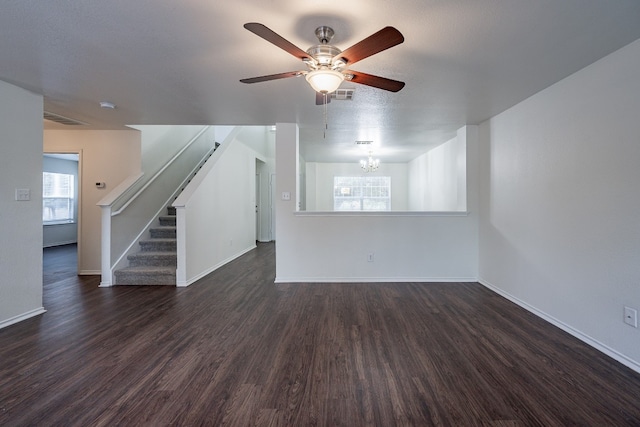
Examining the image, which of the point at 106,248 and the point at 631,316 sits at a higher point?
the point at 106,248

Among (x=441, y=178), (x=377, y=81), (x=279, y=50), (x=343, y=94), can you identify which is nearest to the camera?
(x=377, y=81)

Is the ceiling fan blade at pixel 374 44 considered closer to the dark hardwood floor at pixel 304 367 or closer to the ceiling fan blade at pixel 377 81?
the ceiling fan blade at pixel 377 81

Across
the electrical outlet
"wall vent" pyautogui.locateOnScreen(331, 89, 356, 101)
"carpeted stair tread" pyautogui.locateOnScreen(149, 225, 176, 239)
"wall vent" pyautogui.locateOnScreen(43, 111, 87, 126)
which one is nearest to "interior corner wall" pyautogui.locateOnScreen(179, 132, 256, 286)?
"carpeted stair tread" pyautogui.locateOnScreen(149, 225, 176, 239)

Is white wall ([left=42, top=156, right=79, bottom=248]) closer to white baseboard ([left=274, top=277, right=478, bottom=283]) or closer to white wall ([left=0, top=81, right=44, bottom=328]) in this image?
white wall ([left=0, top=81, right=44, bottom=328])

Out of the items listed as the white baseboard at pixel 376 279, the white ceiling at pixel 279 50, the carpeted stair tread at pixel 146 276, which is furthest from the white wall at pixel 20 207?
the white baseboard at pixel 376 279

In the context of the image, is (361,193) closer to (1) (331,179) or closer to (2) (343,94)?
(1) (331,179)

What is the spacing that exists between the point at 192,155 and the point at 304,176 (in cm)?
339

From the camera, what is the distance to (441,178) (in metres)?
5.82

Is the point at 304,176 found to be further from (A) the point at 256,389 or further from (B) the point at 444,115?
(A) the point at 256,389

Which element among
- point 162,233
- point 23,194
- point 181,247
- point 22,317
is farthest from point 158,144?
point 22,317

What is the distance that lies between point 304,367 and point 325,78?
6.57ft

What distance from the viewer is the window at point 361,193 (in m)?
8.62

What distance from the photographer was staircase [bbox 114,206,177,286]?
12.9ft

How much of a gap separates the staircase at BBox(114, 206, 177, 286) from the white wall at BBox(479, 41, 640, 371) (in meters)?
4.46
